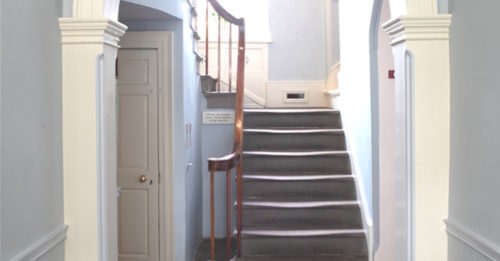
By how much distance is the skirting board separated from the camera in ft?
19.5

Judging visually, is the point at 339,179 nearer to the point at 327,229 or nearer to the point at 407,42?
the point at 327,229

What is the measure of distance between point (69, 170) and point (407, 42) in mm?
1416

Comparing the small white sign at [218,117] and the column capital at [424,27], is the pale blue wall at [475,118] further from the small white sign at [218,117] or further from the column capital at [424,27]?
the small white sign at [218,117]

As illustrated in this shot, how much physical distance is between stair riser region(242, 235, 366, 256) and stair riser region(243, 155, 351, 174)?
2.71ft

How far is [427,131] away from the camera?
6.03 ft

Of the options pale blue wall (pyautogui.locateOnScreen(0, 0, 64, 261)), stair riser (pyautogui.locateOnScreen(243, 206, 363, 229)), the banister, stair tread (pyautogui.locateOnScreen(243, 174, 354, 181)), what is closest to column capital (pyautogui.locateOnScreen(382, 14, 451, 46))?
pale blue wall (pyautogui.locateOnScreen(0, 0, 64, 261))

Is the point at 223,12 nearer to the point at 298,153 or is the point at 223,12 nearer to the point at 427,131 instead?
the point at 298,153

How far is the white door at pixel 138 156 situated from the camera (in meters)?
3.58

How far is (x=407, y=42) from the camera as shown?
6.09ft

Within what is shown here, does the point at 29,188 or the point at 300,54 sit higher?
the point at 300,54

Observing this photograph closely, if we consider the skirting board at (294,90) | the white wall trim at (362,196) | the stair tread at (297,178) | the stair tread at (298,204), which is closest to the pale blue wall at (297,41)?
the skirting board at (294,90)

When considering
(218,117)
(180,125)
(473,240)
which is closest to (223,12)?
(218,117)

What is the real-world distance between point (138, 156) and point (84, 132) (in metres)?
1.79

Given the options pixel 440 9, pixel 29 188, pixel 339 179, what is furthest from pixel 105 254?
pixel 339 179
